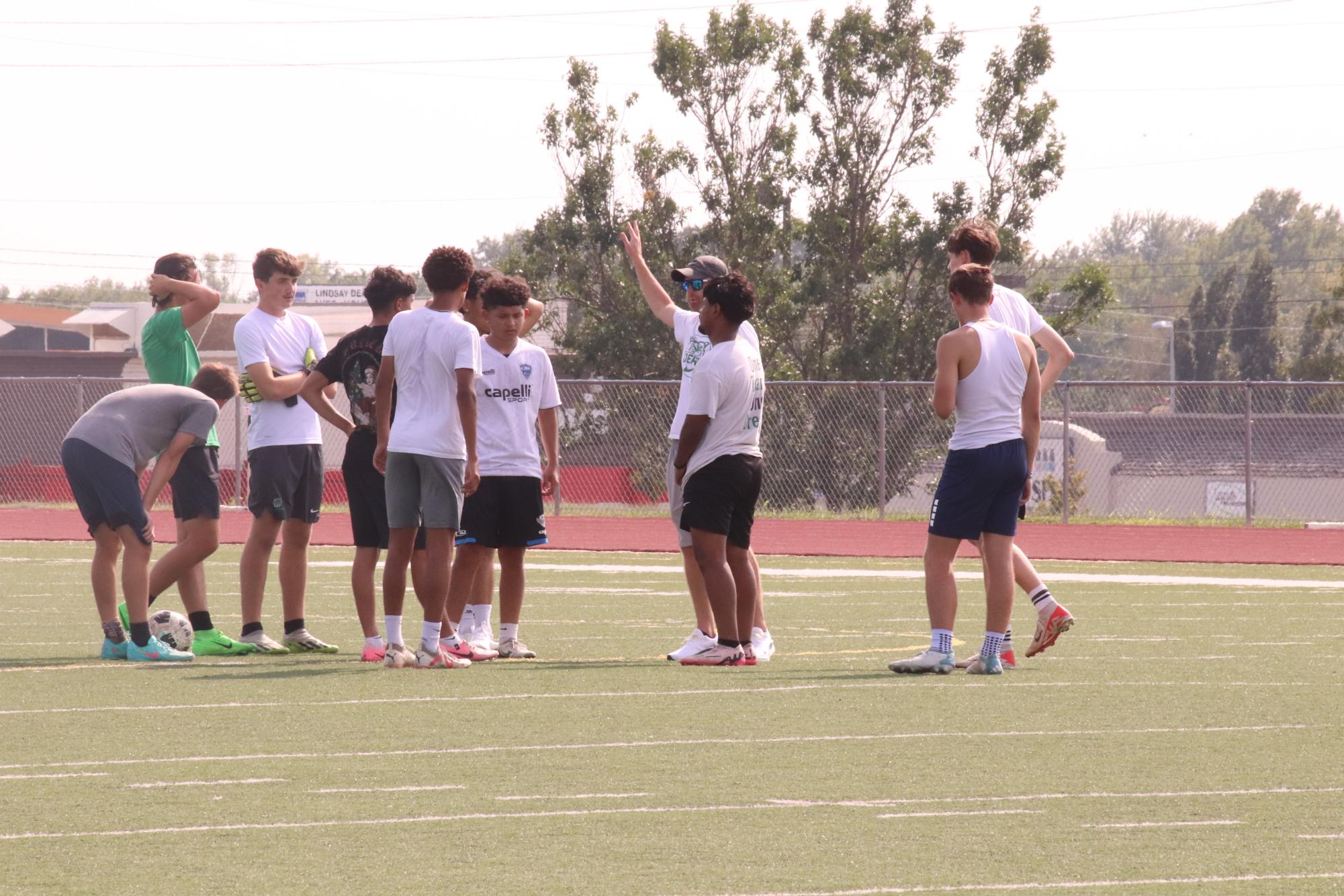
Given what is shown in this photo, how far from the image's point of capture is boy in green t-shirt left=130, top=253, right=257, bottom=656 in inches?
389

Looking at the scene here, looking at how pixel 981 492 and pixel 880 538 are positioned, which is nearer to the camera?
pixel 981 492

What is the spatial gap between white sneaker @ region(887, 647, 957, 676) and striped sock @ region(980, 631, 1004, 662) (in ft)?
0.55

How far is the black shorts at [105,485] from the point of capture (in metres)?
9.38

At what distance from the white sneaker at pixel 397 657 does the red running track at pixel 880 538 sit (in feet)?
38.7

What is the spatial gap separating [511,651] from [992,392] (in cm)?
287

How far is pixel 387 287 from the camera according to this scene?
32.4ft

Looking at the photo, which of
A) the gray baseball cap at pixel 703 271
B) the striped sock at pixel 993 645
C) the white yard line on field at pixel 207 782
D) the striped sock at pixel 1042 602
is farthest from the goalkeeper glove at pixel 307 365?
the white yard line on field at pixel 207 782

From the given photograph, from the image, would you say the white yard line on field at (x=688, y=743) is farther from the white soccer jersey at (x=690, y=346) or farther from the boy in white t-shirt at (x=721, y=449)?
the white soccer jersey at (x=690, y=346)

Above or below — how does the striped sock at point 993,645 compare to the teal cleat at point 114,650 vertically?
above

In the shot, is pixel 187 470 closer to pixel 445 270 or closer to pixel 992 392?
pixel 445 270

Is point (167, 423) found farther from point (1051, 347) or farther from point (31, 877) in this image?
point (31, 877)

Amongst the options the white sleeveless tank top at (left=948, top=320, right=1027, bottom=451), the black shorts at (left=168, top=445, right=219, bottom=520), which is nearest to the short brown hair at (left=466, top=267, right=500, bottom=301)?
the black shorts at (left=168, top=445, right=219, bottom=520)

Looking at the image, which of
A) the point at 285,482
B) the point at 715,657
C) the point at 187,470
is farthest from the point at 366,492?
the point at 715,657

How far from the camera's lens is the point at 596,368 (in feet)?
112
